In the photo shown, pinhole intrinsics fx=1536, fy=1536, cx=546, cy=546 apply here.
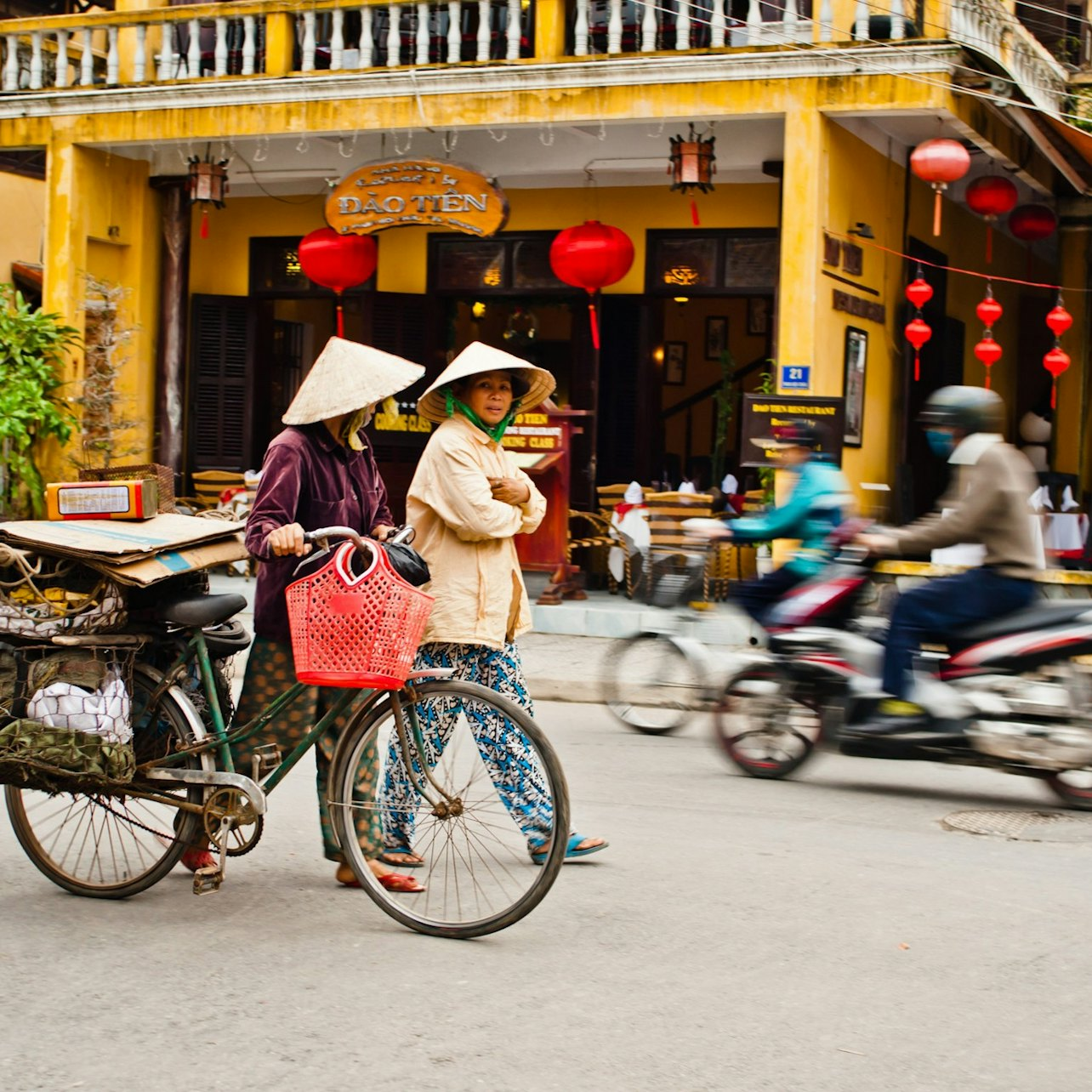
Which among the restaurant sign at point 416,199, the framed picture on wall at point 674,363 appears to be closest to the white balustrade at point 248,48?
the restaurant sign at point 416,199

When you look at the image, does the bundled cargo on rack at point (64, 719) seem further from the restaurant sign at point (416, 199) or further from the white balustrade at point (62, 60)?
the white balustrade at point (62, 60)

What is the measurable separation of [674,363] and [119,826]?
13.5 metres

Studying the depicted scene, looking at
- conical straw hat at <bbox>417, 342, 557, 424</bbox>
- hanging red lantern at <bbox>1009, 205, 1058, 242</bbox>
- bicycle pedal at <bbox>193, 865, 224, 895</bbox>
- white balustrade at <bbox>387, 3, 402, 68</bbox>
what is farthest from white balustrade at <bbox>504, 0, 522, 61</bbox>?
bicycle pedal at <bbox>193, 865, 224, 895</bbox>

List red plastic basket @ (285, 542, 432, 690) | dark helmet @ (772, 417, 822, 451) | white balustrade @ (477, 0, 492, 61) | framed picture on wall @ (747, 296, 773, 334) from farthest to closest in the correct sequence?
framed picture on wall @ (747, 296, 773, 334)
white balustrade @ (477, 0, 492, 61)
dark helmet @ (772, 417, 822, 451)
red plastic basket @ (285, 542, 432, 690)

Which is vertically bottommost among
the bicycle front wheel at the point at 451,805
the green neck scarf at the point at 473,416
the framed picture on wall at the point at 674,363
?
the bicycle front wheel at the point at 451,805

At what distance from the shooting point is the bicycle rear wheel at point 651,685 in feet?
26.9

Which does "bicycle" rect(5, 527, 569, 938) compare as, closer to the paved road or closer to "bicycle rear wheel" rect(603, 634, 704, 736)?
the paved road

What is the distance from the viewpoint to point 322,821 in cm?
477

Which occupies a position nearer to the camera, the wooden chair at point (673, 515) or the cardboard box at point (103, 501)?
the cardboard box at point (103, 501)

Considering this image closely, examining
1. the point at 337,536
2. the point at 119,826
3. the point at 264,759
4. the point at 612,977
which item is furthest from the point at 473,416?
the point at 612,977

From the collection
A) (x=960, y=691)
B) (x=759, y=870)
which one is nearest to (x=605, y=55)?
(x=960, y=691)

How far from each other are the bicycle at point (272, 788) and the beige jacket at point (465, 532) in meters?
0.35

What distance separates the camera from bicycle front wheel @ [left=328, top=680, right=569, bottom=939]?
14.1ft

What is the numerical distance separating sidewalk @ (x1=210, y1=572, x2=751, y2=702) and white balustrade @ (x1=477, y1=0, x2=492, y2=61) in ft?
13.9
